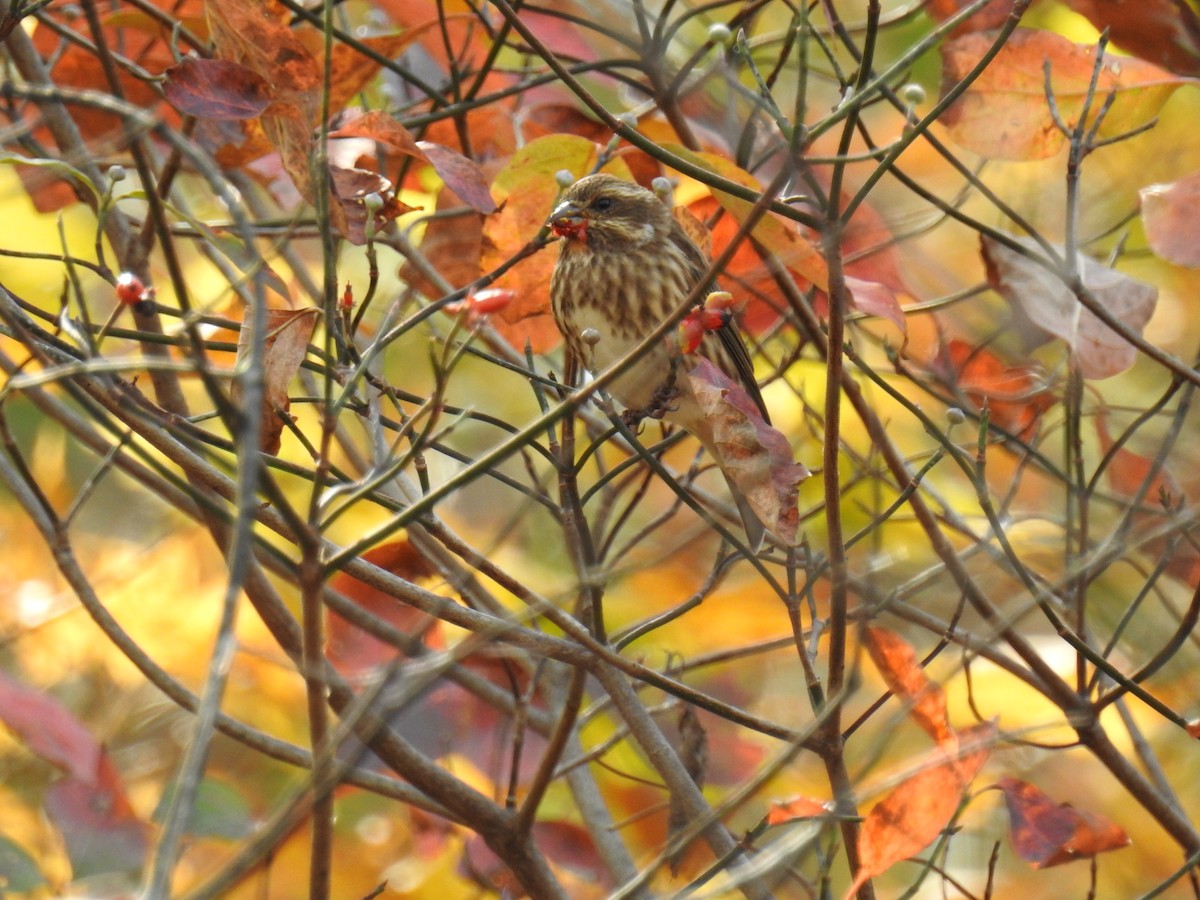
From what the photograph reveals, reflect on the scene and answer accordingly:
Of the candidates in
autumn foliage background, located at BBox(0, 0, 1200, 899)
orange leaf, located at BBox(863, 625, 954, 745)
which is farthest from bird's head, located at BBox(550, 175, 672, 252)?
orange leaf, located at BBox(863, 625, 954, 745)

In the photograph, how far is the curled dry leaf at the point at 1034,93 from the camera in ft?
12.0

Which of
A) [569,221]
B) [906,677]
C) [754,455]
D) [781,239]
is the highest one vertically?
[569,221]

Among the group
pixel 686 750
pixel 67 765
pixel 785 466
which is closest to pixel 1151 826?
pixel 686 750

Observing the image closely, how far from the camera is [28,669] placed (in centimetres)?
585

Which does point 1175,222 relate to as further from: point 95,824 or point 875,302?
point 95,824

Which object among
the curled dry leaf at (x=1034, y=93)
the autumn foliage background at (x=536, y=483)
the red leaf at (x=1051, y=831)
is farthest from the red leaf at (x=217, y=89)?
the red leaf at (x=1051, y=831)

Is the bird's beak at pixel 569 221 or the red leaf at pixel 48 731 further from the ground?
the bird's beak at pixel 569 221

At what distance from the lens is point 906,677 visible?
325 centimetres

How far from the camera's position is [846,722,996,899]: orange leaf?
297cm

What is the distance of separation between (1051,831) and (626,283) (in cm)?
234

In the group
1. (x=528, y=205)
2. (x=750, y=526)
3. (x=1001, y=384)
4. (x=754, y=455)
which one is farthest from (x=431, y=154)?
(x=1001, y=384)

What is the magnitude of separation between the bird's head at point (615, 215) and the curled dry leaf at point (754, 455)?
77.1 inches

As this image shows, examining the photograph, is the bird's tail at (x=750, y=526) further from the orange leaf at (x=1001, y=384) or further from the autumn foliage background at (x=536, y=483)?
the orange leaf at (x=1001, y=384)

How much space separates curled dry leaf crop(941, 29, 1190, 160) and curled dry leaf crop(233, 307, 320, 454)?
169 cm
